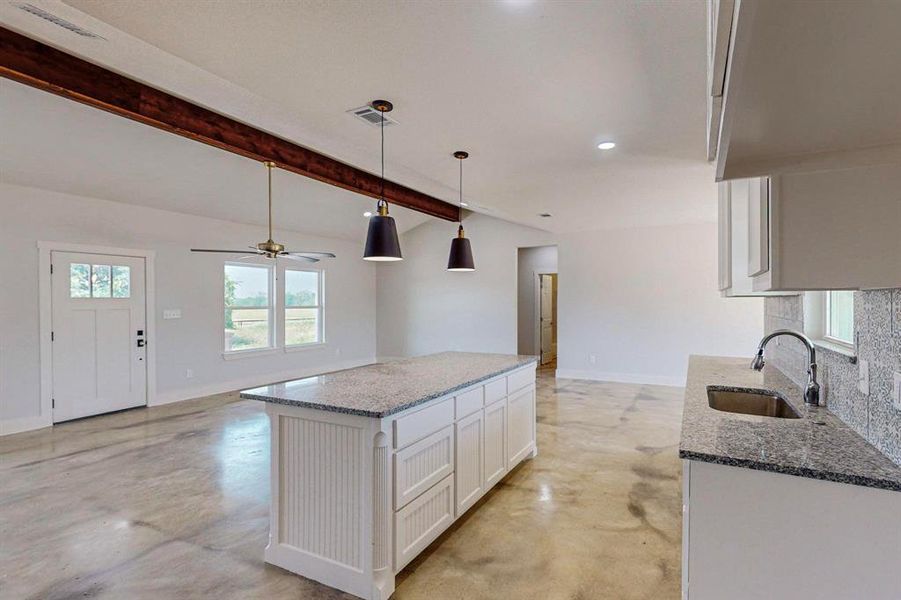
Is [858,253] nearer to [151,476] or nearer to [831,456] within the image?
[831,456]

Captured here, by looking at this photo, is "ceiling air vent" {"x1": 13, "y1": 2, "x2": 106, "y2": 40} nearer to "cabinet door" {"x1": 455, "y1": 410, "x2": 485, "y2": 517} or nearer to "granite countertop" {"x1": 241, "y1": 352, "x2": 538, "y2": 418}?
"granite countertop" {"x1": 241, "y1": 352, "x2": 538, "y2": 418}

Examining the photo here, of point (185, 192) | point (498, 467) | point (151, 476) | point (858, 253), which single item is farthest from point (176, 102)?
point (858, 253)

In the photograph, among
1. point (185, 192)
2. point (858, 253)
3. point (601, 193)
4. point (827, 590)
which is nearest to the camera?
point (858, 253)

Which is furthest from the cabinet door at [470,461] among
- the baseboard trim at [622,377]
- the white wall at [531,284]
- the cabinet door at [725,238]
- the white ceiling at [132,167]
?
the white wall at [531,284]

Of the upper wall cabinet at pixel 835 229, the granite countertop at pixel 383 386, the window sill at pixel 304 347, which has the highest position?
the upper wall cabinet at pixel 835 229

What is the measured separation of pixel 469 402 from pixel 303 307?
6.05 meters

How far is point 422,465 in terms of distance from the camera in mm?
2270

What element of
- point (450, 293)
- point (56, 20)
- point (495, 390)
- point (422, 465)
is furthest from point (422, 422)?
point (450, 293)

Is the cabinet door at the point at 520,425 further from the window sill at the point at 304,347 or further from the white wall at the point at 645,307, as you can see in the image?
the window sill at the point at 304,347

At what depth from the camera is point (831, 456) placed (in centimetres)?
133

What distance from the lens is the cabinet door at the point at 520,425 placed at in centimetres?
334

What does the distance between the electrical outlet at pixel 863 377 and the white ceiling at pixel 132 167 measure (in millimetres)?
5367

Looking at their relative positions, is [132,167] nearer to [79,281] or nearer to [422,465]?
[79,281]

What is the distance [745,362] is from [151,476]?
4762 mm
